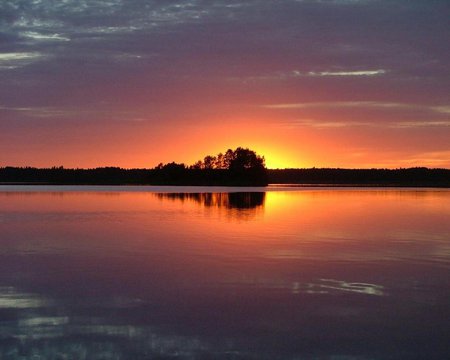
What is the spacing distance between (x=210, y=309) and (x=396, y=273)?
22.2 ft

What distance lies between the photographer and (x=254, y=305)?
41.2 feet

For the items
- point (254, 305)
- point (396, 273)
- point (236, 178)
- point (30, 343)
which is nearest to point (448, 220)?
point (396, 273)

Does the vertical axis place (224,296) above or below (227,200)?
below

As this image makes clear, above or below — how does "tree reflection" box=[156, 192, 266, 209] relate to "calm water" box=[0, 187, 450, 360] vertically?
above

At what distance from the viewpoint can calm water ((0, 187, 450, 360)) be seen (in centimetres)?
977

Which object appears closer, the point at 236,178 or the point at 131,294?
the point at 131,294

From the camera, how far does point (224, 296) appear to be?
13.4 metres

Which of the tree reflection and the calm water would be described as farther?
the tree reflection

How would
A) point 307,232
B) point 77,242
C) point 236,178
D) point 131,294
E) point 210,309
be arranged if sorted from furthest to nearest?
point 236,178 → point 307,232 → point 77,242 → point 131,294 → point 210,309

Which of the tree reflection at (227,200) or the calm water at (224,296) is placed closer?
the calm water at (224,296)

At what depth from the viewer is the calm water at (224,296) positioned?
977 centimetres

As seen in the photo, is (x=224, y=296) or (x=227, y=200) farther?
(x=227, y=200)

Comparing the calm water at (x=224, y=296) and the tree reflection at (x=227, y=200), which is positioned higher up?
the tree reflection at (x=227, y=200)

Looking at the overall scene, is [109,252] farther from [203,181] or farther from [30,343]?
[203,181]
